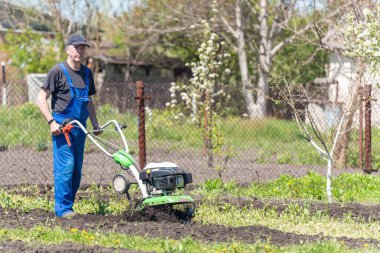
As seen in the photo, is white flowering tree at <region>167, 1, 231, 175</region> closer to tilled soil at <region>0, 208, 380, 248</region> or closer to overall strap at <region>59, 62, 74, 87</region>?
overall strap at <region>59, 62, 74, 87</region>

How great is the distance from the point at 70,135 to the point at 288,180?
3.93 meters

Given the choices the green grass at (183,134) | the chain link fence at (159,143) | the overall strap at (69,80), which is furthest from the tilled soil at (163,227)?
the green grass at (183,134)

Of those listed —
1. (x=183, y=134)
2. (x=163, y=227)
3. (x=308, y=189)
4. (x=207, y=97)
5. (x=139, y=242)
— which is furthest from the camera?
(x=183, y=134)

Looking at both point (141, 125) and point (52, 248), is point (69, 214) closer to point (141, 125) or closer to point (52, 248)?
point (52, 248)

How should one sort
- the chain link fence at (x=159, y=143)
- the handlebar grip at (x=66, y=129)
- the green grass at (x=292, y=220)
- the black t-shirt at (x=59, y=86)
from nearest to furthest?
the green grass at (x=292, y=220) < the handlebar grip at (x=66, y=129) < the black t-shirt at (x=59, y=86) < the chain link fence at (x=159, y=143)

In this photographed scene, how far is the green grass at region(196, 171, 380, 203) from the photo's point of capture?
36.4 feet

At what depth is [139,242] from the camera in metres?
7.22

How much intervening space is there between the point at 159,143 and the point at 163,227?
1118 cm

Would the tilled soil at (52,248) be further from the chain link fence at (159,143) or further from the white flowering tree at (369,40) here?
the chain link fence at (159,143)

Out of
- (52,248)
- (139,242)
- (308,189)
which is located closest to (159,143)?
(308,189)

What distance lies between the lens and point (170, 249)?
22.3 ft

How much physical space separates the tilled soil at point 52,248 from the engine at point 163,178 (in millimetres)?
1644

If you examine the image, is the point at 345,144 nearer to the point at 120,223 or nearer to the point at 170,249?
the point at 120,223

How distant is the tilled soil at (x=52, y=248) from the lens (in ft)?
22.1
